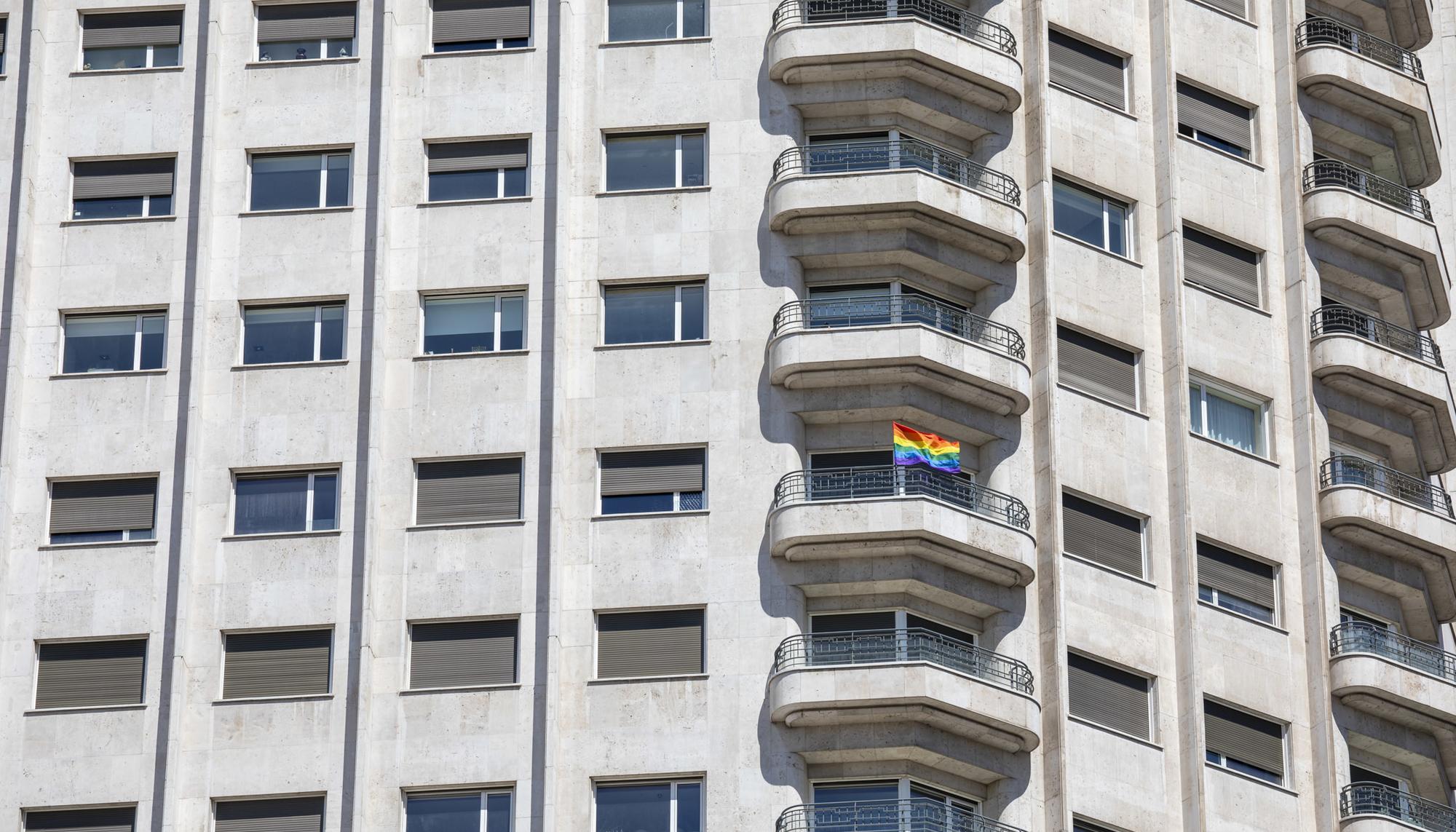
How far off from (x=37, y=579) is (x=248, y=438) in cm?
422

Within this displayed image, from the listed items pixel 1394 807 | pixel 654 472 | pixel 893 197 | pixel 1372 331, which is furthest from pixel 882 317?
pixel 1394 807

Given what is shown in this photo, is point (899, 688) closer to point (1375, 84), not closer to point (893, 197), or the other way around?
point (893, 197)

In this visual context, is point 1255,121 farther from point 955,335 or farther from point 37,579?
point 37,579

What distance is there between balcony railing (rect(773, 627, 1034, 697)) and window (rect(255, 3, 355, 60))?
14.1 metres

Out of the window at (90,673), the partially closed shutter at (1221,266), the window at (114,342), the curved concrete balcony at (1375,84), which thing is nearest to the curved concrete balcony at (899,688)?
the partially closed shutter at (1221,266)

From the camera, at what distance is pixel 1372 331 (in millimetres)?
58188

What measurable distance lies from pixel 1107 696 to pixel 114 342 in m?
18.2

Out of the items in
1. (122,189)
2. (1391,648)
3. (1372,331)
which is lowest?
(1391,648)

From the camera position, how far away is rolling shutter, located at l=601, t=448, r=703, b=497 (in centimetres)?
5259

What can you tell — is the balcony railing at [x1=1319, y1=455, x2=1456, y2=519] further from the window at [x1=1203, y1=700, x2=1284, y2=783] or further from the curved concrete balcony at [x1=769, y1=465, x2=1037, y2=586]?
the curved concrete balcony at [x1=769, y1=465, x2=1037, y2=586]

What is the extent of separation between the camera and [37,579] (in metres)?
52.5

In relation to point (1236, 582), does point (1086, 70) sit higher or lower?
higher

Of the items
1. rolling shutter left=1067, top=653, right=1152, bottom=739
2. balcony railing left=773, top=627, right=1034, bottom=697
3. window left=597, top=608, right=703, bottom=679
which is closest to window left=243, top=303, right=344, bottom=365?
window left=597, top=608, right=703, bottom=679

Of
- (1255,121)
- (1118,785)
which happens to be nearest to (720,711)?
(1118,785)
